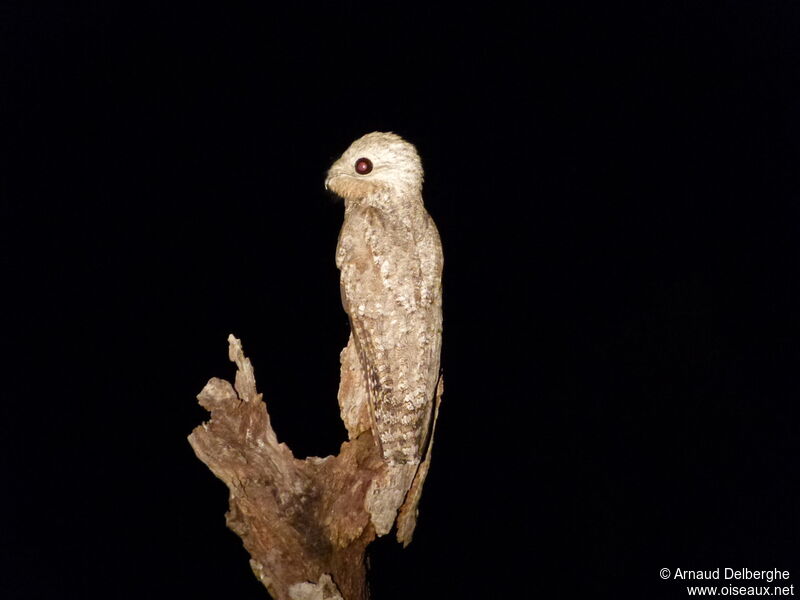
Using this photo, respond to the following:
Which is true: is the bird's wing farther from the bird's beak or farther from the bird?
the bird's beak

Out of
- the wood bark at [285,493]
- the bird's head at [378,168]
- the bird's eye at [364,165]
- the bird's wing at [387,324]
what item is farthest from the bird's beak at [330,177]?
the wood bark at [285,493]

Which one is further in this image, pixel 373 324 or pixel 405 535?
pixel 405 535

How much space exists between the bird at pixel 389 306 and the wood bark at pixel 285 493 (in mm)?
102

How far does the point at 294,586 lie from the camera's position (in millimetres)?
2924

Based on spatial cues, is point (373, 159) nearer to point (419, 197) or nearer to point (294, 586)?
point (419, 197)

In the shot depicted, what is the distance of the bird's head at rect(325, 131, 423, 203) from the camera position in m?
3.04

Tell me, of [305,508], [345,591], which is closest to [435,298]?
[305,508]

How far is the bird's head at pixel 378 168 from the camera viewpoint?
304 cm

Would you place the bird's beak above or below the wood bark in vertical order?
above

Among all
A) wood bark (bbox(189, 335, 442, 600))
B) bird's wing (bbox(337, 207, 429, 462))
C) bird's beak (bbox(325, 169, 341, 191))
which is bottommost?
wood bark (bbox(189, 335, 442, 600))

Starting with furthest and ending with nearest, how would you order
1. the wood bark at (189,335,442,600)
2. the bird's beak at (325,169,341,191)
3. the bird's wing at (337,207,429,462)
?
the bird's beak at (325,169,341,191), the wood bark at (189,335,442,600), the bird's wing at (337,207,429,462)

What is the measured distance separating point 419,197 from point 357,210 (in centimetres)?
29

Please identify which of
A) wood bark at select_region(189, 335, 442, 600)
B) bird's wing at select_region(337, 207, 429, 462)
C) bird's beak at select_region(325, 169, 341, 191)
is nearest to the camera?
bird's wing at select_region(337, 207, 429, 462)

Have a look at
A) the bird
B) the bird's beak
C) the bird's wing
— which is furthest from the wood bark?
the bird's beak
